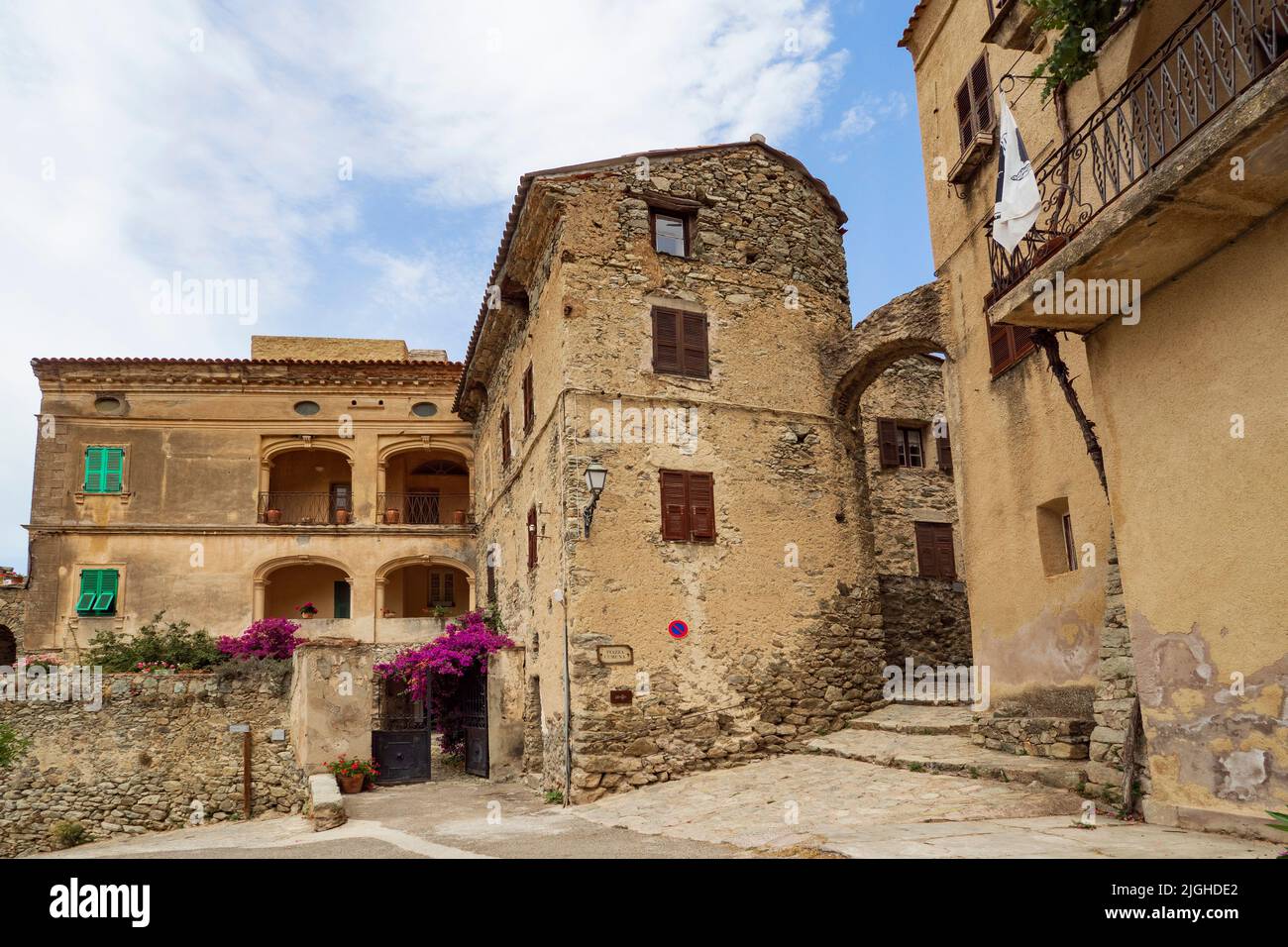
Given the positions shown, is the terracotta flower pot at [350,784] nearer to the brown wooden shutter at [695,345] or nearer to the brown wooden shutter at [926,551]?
the brown wooden shutter at [695,345]

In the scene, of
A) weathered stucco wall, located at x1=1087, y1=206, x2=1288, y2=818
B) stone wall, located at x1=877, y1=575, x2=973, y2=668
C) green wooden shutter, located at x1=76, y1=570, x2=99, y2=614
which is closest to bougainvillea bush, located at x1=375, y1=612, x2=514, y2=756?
stone wall, located at x1=877, y1=575, x2=973, y2=668

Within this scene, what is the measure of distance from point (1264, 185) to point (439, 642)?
1560cm

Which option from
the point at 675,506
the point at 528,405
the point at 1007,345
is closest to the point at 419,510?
the point at 528,405

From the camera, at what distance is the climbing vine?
7906mm

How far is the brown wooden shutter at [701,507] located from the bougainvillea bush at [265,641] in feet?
42.3

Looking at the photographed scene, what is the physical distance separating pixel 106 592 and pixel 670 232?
18.7 m

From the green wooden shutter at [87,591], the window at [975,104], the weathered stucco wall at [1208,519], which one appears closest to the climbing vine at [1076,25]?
the weathered stucco wall at [1208,519]

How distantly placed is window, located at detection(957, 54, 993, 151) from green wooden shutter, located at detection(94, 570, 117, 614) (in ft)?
76.9

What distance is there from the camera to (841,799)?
1062cm

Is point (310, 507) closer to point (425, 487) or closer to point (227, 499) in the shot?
point (227, 499)

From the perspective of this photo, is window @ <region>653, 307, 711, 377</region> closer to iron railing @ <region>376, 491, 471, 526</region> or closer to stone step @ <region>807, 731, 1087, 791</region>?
stone step @ <region>807, 731, 1087, 791</region>

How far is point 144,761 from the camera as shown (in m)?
18.4

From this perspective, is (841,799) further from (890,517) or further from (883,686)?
(890,517)

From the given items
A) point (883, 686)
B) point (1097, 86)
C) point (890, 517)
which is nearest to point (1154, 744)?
point (1097, 86)
